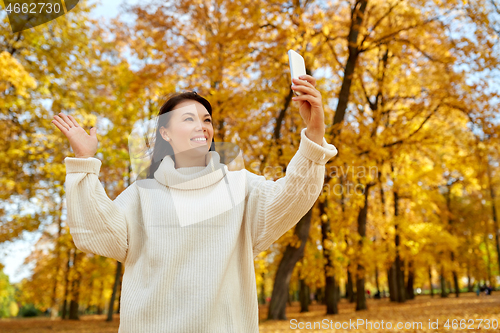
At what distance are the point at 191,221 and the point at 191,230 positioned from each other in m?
0.04

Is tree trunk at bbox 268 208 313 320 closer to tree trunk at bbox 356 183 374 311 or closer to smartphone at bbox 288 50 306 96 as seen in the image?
tree trunk at bbox 356 183 374 311

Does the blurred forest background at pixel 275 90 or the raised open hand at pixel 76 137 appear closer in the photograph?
the raised open hand at pixel 76 137

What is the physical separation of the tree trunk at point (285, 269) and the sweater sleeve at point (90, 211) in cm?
788

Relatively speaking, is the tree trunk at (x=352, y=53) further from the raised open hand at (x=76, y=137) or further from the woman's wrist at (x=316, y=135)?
the raised open hand at (x=76, y=137)

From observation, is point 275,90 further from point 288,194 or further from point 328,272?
point 288,194

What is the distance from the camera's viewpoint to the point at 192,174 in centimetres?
170

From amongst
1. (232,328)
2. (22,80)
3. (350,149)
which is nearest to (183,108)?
(232,328)

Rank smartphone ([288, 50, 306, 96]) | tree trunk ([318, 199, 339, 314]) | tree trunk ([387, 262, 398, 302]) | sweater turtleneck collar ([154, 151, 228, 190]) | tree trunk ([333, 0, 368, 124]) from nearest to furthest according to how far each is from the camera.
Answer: smartphone ([288, 50, 306, 96]) < sweater turtleneck collar ([154, 151, 228, 190]) < tree trunk ([333, 0, 368, 124]) < tree trunk ([318, 199, 339, 314]) < tree trunk ([387, 262, 398, 302])

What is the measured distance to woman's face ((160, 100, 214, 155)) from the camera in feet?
5.76

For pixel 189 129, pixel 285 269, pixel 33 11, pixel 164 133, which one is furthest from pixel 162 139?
pixel 33 11

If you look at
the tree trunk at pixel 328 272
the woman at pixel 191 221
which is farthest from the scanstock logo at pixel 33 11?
the tree trunk at pixel 328 272

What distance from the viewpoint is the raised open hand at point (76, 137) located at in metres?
1.51

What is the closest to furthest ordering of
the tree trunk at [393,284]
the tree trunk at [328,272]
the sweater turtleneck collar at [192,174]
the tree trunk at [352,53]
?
the sweater turtleneck collar at [192,174] → the tree trunk at [352,53] → the tree trunk at [328,272] → the tree trunk at [393,284]

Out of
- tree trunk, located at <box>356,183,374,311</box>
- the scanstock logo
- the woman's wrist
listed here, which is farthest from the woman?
tree trunk, located at <box>356,183,374,311</box>
